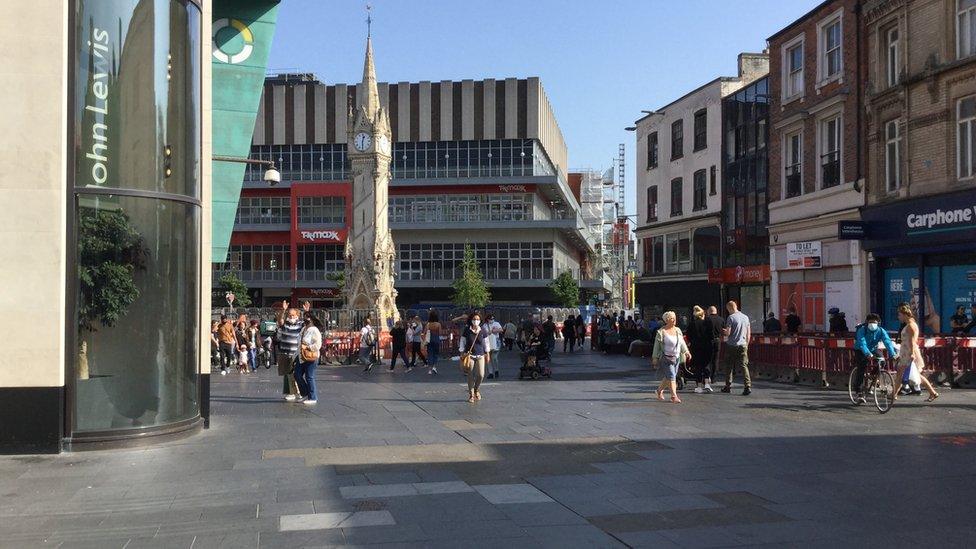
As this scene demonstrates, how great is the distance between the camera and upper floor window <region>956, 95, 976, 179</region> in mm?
21781

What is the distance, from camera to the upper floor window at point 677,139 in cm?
4372

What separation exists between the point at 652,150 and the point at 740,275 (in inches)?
500

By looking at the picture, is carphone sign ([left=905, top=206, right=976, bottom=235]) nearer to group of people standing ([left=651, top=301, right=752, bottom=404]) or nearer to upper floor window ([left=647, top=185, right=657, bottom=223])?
group of people standing ([left=651, top=301, right=752, bottom=404])

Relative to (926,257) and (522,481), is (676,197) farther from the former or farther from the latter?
(522,481)

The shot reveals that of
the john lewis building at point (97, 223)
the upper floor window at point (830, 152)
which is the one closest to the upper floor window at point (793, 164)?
the upper floor window at point (830, 152)

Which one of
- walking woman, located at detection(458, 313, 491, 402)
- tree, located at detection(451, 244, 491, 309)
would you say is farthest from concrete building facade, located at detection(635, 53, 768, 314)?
walking woman, located at detection(458, 313, 491, 402)

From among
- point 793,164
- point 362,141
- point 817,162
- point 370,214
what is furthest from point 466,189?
point 817,162

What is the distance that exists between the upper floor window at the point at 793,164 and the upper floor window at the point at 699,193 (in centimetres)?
1009

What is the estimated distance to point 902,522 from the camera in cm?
712

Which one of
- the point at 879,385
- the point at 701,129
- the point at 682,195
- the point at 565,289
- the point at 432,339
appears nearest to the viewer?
the point at 879,385

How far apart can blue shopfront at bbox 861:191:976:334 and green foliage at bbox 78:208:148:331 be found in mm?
A: 17127

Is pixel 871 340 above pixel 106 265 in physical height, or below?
below

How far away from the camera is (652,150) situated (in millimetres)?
47031

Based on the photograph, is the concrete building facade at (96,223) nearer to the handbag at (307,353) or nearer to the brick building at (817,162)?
the handbag at (307,353)
